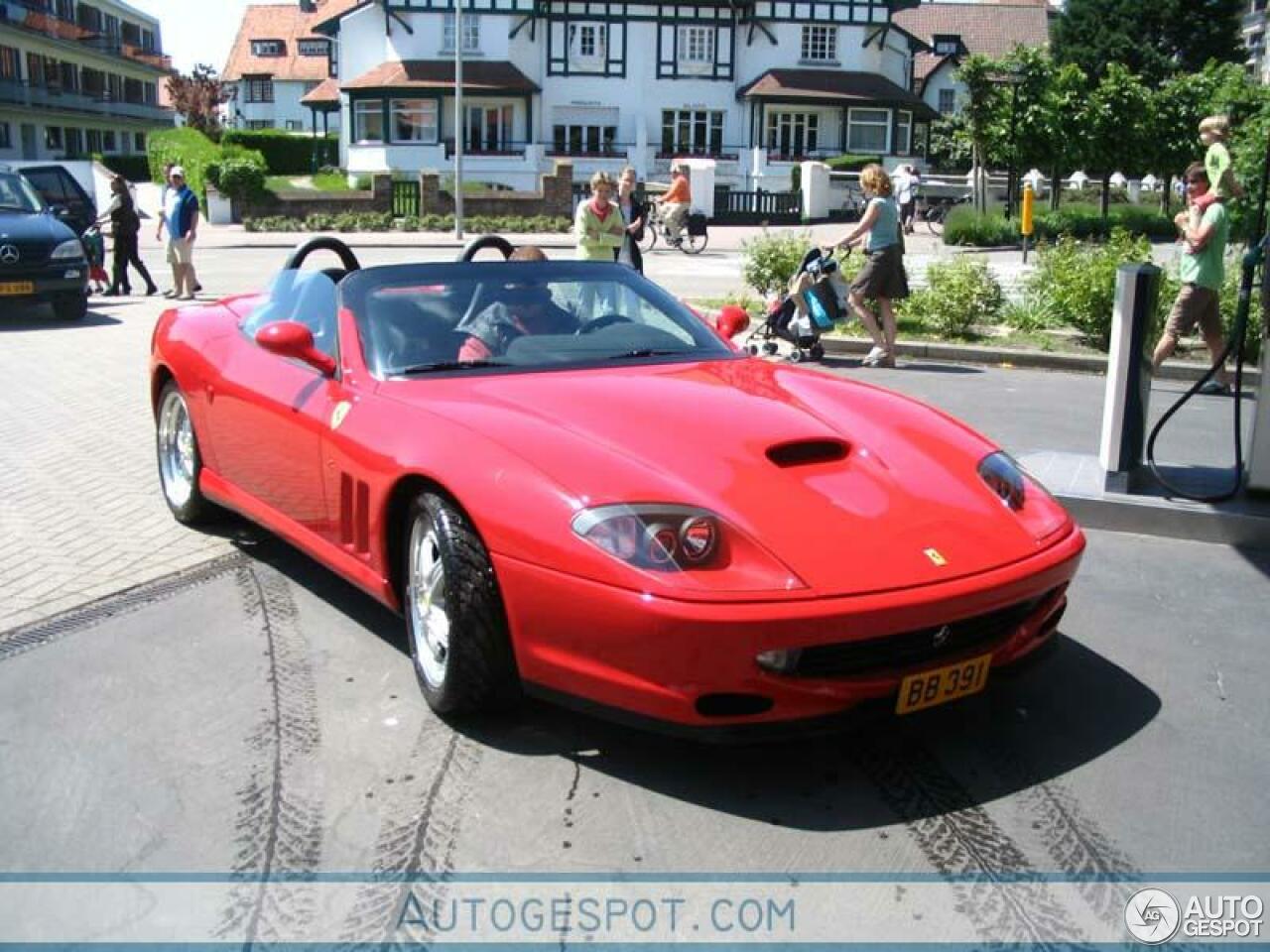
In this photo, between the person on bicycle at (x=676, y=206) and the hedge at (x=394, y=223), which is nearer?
the person on bicycle at (x=676, y=206)

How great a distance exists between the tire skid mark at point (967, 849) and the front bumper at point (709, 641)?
0.33 meters

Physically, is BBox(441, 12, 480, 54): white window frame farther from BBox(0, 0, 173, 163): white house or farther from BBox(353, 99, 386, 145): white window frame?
BBox(0, 0, 173, 163): white house

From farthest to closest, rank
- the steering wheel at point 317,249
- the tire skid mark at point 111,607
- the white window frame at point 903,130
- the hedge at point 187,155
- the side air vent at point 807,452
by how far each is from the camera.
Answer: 1. the white window frame at point 903,130
2. the hedge at point 187,155
3. the steering wheel at point 317,249
4. the tire skid mark at point 111,607
5. the side air vent at point 807,452

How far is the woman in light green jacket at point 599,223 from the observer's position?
12641 millimetres

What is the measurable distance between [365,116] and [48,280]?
4388 cm

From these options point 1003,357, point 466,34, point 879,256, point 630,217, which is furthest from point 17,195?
point 466,34

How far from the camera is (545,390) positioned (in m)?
4.44

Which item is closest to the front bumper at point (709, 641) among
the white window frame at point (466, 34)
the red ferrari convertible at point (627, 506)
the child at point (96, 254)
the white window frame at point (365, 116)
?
the red ferrari convertible at point (627, 506)

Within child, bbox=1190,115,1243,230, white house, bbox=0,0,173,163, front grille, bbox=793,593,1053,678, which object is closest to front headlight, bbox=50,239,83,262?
child, bbox=1190,115,1243,230

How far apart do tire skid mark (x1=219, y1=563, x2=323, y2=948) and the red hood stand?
3.44 ft

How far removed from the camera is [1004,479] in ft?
14.1

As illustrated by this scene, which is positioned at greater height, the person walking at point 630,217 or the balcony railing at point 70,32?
the balcony railing at point 70,32

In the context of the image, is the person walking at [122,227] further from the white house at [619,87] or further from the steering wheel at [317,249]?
the white house at [619,87]

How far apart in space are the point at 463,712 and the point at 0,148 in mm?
73364
